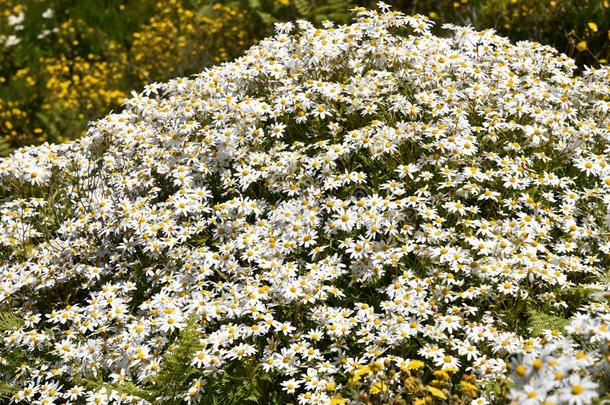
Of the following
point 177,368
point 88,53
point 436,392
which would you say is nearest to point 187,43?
point 88,53

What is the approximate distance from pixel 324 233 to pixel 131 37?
8.24 m

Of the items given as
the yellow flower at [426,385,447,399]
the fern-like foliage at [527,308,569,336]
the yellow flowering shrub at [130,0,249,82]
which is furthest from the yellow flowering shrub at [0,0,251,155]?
the yellow flower at [426,385,447,399]

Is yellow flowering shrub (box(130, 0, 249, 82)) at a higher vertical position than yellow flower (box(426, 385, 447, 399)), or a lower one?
lower

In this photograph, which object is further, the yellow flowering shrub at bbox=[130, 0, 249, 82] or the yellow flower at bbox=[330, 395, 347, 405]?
the yellow flowering shrub at bbox=[130, 0, 249, 82]

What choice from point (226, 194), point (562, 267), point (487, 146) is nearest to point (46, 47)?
point (226, 194)

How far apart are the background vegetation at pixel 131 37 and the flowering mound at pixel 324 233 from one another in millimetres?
3182

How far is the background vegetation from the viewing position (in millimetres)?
8273

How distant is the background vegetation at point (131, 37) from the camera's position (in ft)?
27.1

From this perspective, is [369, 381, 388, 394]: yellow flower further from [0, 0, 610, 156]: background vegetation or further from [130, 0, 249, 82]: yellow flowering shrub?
[130, 0, 249, 82]: yellow flowering shrub

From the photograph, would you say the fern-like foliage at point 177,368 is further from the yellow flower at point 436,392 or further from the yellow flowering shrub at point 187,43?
the yellow flowering shrub at point 187,43

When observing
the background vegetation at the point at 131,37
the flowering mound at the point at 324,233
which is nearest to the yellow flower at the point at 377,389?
the flowering mound at the point at 324,233

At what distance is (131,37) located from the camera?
11156 millimetres

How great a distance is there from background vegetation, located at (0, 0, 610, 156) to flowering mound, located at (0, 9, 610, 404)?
3.18 meters

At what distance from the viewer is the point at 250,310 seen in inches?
141
